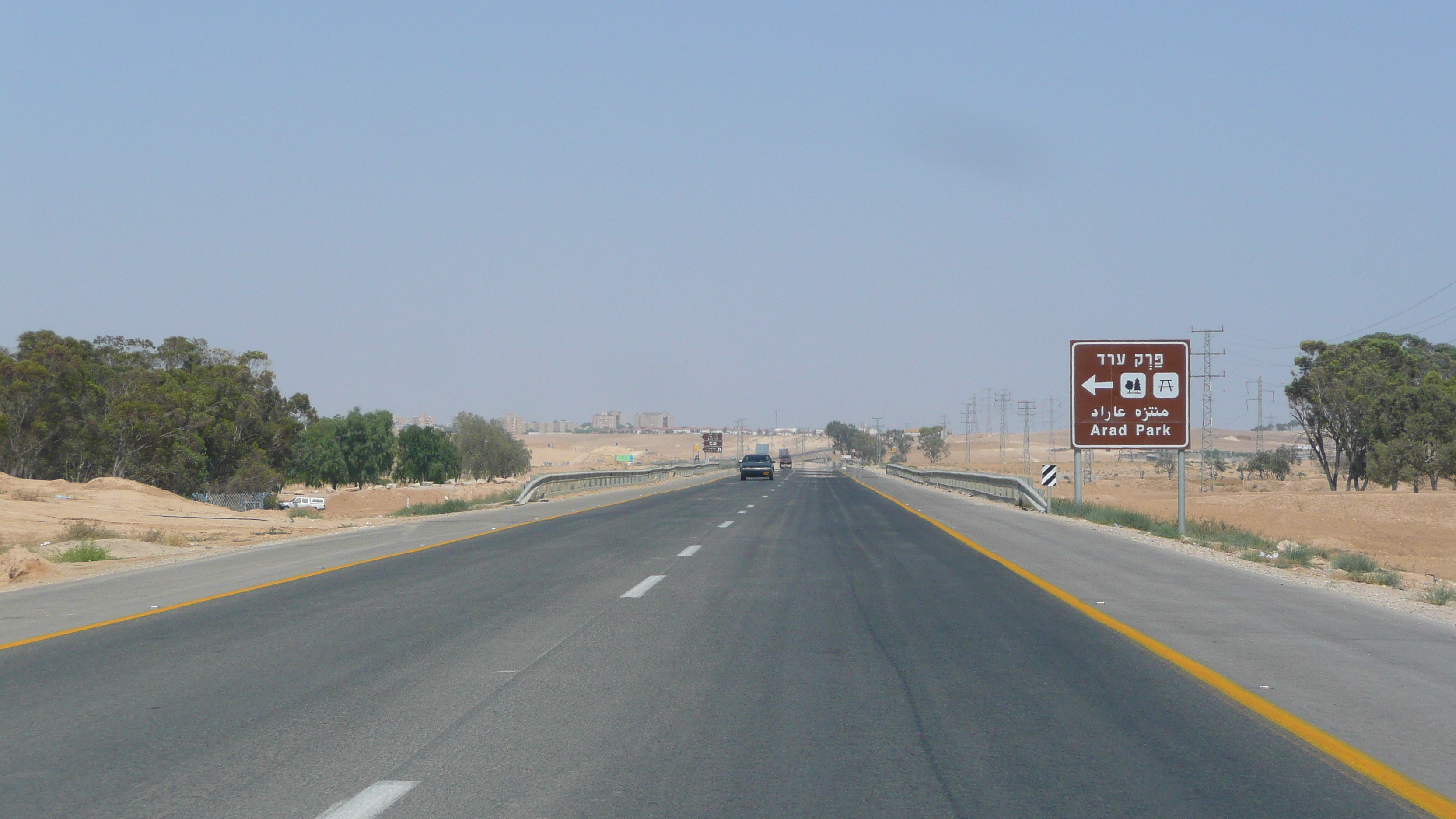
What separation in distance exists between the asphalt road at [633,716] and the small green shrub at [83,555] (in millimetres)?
7038

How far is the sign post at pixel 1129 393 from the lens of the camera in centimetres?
2773

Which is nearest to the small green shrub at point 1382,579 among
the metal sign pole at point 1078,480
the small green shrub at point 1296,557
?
the small green shrub at point 1296,557

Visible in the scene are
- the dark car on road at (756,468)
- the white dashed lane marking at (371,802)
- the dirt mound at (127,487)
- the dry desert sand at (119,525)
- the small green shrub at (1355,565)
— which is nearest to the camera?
the white dashed lane marking at (371,802)

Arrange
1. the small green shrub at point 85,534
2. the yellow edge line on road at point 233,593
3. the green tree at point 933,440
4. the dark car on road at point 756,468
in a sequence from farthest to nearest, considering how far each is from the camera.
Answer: the green tree at point 933,440 → the dark car on road at point 756,468 → the small green shrub at point 85,534 → the yellow edge line on road at point 233,593

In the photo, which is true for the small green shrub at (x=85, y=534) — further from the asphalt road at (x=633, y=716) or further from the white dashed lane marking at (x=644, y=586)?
the white dashed lane marking at (x=644, y=586)

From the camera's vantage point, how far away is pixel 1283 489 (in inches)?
2630

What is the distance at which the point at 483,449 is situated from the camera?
12150cm

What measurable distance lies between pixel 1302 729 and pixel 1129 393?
75.1ft

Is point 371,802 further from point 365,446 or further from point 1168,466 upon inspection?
point 1168,466

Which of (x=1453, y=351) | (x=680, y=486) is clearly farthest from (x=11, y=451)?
(x=1453, y=351)

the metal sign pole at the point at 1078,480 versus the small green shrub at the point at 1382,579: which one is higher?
the metal sign pole at the point at 1078,480

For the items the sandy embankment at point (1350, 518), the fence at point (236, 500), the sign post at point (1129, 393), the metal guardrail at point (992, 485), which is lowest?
the fence at point (236, 500)

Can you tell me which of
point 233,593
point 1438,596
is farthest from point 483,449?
point 1438,596

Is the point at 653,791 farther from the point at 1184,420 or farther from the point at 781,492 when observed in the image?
the point at 781,492
